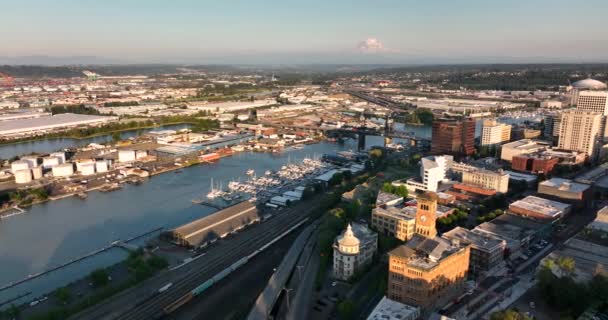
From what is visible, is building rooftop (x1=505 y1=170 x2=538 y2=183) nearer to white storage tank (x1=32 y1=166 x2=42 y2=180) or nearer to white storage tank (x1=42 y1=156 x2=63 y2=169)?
white storage tank (x1=32 y1=166 x2=42 y2=180)

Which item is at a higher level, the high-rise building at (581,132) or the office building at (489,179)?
the high-rise building at (581,132)

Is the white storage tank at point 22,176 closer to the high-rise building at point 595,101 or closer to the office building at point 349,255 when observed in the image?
the office building at point 349,255

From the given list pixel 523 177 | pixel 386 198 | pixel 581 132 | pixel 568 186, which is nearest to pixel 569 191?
pixel 568 186

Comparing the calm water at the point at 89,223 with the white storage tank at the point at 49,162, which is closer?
the calm water at the point at 89,223

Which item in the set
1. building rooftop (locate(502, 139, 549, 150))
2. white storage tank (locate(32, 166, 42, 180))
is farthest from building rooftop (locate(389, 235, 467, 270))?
white storage tank (locate(32, 166, 42, 180))

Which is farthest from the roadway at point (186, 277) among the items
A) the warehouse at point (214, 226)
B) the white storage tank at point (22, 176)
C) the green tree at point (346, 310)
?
the white storage tank at point (22, 176)

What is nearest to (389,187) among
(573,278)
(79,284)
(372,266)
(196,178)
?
(372,266)

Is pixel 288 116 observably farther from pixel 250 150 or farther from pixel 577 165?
pixel 577 165
